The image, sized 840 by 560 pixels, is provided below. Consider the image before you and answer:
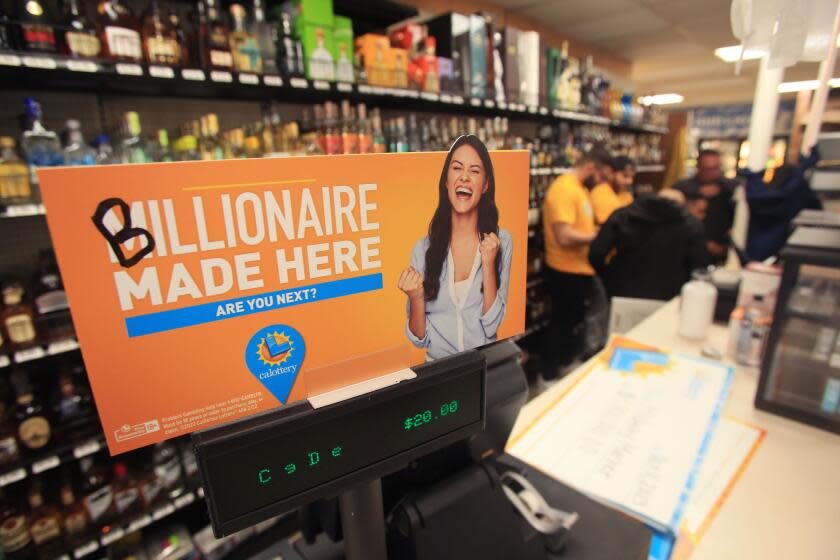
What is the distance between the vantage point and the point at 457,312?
45 centimetres

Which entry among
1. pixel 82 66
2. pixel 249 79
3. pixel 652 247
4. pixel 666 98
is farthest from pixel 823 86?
pixel 666 98

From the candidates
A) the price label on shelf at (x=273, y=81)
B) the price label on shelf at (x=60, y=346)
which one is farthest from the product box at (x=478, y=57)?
the price label on shelf at (x=60, y=346)

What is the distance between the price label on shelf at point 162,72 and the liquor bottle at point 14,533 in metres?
1.58

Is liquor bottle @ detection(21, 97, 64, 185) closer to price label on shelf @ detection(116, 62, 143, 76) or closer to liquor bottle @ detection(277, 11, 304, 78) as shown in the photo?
price label on shelf @ detection(116, 62, 143, 76)

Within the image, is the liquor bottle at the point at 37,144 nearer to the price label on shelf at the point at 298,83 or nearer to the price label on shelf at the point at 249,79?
the price label on shelf at the point at 249,79

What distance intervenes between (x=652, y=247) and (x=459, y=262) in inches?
98.5

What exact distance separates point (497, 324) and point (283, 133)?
1737 millimetres

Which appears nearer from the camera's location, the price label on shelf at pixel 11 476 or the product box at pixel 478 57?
the price label on shelf at pixel 11 476

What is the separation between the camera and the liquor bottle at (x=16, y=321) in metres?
1.42

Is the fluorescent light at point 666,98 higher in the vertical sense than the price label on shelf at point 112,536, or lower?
higher

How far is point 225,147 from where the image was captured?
1.82 m

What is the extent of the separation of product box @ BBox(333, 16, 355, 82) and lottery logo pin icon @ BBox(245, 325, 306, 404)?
5.89 feet

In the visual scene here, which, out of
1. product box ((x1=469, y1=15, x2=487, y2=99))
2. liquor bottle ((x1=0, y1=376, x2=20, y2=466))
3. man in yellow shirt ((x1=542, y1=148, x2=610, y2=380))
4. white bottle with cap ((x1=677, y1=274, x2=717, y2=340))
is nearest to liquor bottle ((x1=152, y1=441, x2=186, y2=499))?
liquor bottle ((x1=0, y1=376, x2=20, y2=466))

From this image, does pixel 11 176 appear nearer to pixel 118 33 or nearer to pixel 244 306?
pixel 118 33
